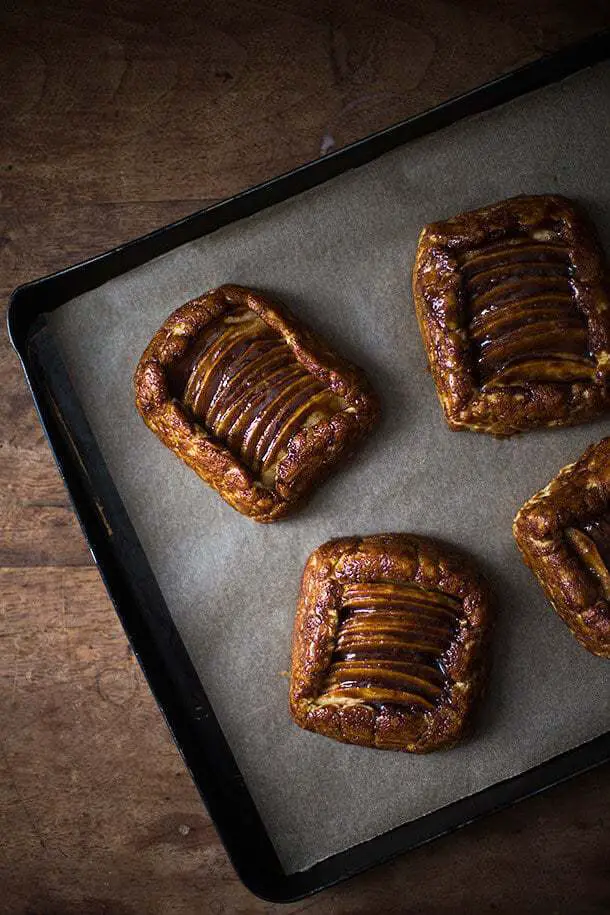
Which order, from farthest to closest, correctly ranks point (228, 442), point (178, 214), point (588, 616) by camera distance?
point (178, 214) → point (228, 442) → point (588, 616)

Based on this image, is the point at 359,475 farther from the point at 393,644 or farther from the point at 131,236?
the point at 131,236

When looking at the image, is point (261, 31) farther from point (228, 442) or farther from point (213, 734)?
point (213, 734)

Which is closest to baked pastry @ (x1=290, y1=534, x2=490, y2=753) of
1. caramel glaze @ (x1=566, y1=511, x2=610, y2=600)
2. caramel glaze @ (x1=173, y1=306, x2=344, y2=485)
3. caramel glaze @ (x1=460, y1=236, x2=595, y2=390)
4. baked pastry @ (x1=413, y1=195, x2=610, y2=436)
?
caramel glaze @ (x1=566, y1=511, x2=610, y2=600)

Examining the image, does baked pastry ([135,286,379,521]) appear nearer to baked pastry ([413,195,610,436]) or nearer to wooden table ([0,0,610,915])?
baked pastry ([413,195,610,436])

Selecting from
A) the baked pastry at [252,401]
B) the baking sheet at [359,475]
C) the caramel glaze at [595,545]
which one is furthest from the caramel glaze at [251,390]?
the caramel glaze at [595,545]

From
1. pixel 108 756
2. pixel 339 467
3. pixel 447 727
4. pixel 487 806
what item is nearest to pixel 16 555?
pixel 108 756
